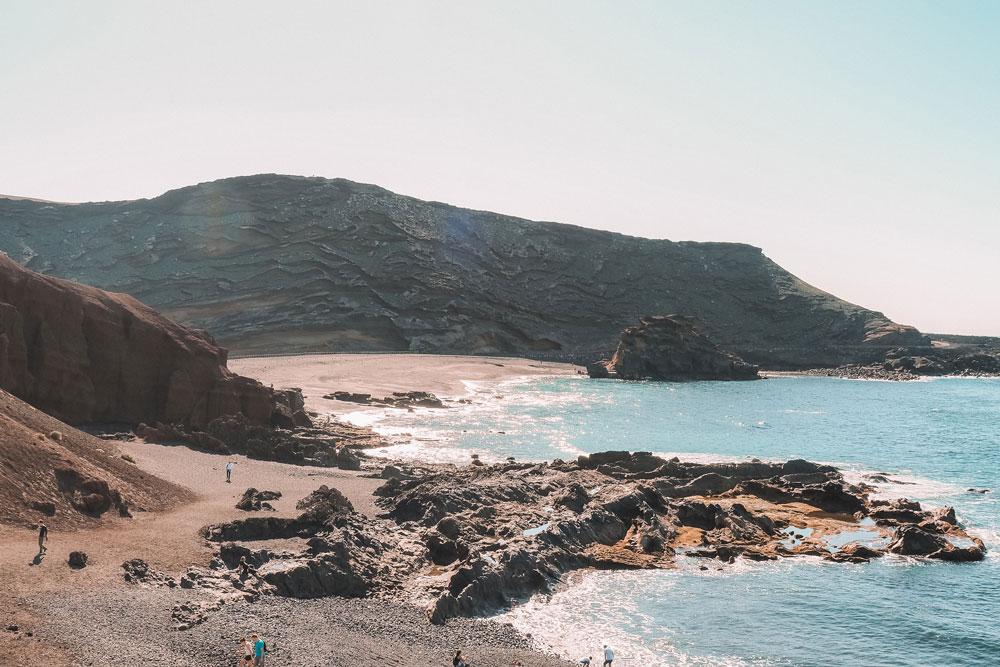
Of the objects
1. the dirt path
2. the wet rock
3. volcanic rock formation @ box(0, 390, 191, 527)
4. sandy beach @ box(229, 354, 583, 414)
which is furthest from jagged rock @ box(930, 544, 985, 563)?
sandy beach @ box(229, 354, 583, 414)

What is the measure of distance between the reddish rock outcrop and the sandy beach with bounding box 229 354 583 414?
21.1 m

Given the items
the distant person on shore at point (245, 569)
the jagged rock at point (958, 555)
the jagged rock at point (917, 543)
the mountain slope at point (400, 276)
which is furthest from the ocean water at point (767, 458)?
the mountain slope at point (400, 276)

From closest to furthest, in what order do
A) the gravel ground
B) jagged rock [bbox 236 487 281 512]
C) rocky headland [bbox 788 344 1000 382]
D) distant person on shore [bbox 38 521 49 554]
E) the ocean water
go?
the gravel ground
distant person on shore [bbox 38 521 49 554]
the ocean water
jagged rock [bbox 236 487 281 512]
rocky headland [bbox 788 344 1000 382]

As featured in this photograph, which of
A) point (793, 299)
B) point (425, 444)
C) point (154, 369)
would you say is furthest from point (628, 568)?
point (793, 299)

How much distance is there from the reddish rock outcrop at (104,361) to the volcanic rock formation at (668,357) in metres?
84.5

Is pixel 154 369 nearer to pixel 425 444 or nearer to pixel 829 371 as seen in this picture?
pixel 425 444

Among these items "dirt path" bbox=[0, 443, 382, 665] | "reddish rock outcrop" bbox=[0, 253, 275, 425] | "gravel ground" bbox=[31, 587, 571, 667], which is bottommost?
"gravel ground" bbox=[31, 587, 571, 667]

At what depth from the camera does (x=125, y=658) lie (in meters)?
18.3

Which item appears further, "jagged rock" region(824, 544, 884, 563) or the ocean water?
"jagged rock" region(824, 544, 884, 563)

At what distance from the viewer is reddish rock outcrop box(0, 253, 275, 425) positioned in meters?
41.5

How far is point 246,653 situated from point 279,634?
1.46 metres

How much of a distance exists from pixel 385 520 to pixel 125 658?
45.8 ft

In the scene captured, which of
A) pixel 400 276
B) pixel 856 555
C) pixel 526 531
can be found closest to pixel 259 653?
pixel 526 531

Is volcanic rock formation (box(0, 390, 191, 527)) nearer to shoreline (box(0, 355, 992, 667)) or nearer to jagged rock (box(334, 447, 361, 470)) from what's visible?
shoreline (box(0, 355, 992, 667))
